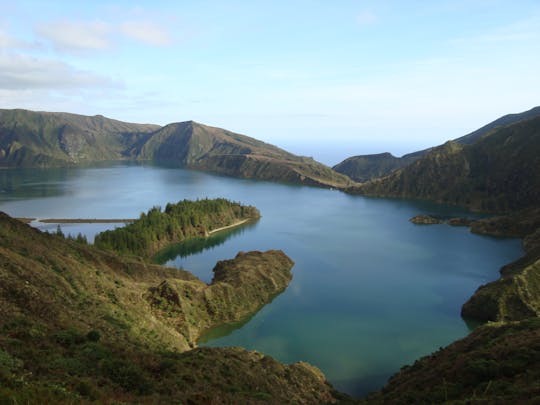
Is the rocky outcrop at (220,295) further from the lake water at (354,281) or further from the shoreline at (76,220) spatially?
the shoreline at (76,220)

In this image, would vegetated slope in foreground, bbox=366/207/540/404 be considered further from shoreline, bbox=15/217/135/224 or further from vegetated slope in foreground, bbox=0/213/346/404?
shoreline, bbox=15/217/135/224

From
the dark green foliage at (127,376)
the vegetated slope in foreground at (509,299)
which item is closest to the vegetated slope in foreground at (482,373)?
the dark green foliage at (127,376)

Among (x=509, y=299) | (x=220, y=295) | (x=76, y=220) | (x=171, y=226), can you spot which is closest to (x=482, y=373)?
(x=509, y=299)

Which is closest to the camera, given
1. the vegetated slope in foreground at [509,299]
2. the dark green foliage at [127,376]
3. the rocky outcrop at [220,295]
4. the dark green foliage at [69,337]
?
the dark green foliage at [127,376]

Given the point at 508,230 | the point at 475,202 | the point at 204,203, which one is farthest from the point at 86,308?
the point at 475,202

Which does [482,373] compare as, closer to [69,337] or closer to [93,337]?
[93,337]
